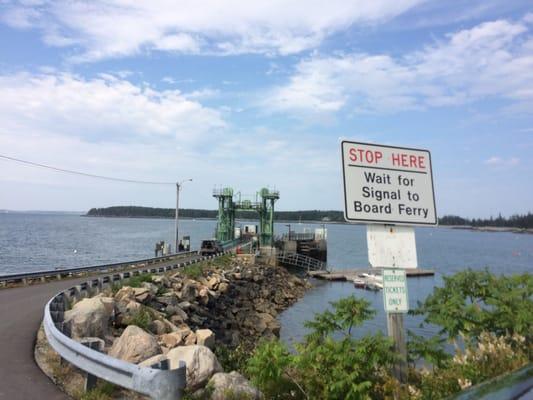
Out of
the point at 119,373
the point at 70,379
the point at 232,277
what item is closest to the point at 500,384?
the point at 119,373

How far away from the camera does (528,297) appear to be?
7254 millimetres

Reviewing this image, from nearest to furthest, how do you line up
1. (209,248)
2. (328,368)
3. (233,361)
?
1. (328,368)
2. (233,361)
3. (209,248)

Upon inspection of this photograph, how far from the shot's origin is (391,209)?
16.4 ft

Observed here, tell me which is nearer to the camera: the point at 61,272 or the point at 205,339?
the point at 205,339

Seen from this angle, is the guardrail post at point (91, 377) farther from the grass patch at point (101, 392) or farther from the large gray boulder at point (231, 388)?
the large gray boulder at point (231, 388)

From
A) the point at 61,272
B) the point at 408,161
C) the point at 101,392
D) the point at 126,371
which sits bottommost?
the point at 101,392

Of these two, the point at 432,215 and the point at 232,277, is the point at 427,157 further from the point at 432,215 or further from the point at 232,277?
the point at 232,277

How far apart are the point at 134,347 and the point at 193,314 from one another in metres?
13.2

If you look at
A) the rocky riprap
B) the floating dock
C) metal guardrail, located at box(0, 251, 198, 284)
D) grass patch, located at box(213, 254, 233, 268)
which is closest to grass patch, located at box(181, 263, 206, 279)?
the rocky riprap

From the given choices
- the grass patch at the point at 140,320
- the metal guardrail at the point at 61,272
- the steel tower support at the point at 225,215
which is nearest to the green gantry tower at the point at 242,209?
the steel tower support at the point at 225,215

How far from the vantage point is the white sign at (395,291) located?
4.71 meters

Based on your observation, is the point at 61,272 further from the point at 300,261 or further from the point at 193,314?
the point at 300,261

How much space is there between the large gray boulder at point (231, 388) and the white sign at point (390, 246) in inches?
78.0

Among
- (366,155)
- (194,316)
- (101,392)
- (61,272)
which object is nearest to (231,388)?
(101,392)
